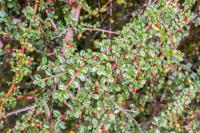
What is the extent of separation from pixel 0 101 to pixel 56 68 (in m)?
0.58

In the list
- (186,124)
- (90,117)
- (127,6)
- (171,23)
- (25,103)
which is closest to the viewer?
(171,23)

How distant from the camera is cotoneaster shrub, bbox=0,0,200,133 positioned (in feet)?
4.42

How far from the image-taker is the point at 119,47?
4.48 feet

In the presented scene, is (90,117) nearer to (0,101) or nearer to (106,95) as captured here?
(106,95)

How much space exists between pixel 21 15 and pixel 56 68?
0.82 meters

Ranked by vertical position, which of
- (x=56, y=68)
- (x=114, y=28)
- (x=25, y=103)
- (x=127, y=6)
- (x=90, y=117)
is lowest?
(x=90, y=117)

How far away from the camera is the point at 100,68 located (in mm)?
1310

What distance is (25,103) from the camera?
215 cm

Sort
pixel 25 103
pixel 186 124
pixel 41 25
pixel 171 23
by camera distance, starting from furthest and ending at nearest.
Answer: pixel 25 103
pixel 186 124
pixel 41 25
pixel 171 23

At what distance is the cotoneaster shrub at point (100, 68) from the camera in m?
1.35

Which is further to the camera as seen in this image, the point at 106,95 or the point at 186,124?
the point at 186,124

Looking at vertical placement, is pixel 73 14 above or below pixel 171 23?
above

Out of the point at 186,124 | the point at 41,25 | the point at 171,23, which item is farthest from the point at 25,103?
the point at 171,23

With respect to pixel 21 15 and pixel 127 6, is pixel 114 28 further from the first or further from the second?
pixel 21 15
